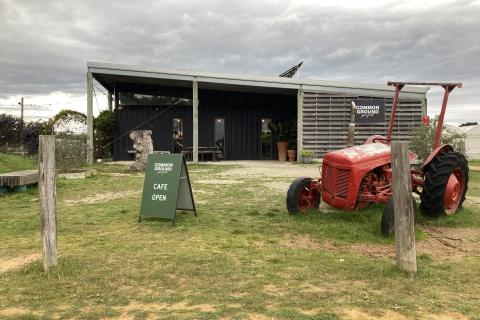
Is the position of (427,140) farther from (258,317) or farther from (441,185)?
(258,317)

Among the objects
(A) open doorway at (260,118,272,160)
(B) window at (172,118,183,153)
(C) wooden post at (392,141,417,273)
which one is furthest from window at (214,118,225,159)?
(C) wooden post at (392,141,417,273)

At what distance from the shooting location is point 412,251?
402 cm

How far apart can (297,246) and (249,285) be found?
151 cm

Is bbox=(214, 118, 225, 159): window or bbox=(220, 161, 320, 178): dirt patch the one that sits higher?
bbox=(214, 118, 225, 159): window

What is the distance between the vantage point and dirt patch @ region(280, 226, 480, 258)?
4852 mm

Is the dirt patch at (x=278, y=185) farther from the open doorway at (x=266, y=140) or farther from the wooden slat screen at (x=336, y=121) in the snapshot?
the open doorway at (x=266, y=140)

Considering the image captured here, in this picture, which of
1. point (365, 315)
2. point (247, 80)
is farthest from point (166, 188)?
point (247, 80)

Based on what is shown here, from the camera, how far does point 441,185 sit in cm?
600

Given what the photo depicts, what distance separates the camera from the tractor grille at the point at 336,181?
606 centimetres

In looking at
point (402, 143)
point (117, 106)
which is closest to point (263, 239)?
point (402, 143)

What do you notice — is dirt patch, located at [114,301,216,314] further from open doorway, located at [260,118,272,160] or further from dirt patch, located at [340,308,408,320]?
open doorway, located at [260,118,272,160]

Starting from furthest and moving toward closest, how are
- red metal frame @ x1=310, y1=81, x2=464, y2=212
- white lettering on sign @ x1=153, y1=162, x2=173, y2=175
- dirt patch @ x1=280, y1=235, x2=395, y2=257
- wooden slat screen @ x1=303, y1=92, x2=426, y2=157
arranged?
wooden slat screen @ x1=303, y1=92, x2=426, y2=157 → white lettering on sign @ x1=153, y1=162, x2=173, y2=175 → red metal frame @ x1=310, y1=81, x2=464, y2=212 → dirt patch @ x1=280, y1=235, x2=395, y2=257

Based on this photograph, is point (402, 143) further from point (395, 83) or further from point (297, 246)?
point (395, 83)

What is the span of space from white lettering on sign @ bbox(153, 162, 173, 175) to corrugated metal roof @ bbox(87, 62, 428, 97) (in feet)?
39.1
